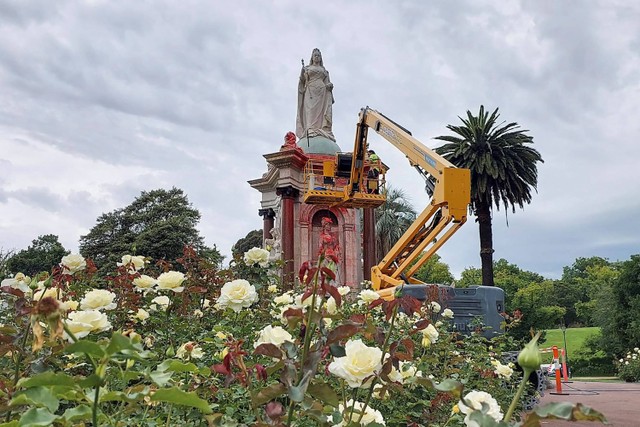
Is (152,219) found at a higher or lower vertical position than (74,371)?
higher

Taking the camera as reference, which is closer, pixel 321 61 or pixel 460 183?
pixel 460 183

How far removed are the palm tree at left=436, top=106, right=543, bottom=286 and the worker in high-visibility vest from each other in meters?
7.46

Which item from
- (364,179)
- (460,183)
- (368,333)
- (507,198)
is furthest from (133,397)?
(507,198)

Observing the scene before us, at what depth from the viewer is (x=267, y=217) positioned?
21438 mm

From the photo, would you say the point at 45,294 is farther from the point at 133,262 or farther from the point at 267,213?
the point at 267,213

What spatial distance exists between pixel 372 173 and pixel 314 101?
6.02m

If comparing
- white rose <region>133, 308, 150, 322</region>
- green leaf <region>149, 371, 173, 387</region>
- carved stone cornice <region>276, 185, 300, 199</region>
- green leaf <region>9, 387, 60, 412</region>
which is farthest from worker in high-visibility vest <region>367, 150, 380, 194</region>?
green leaf <region>9, 387, 60, 412</region>

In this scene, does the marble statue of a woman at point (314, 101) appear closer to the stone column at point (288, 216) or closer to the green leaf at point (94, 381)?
the stone column at point (288, 216)

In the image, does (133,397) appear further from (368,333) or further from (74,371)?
(74,371)

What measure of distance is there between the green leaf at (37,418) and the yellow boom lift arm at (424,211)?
895cm

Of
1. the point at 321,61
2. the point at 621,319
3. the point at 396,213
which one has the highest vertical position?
the point at 321,61

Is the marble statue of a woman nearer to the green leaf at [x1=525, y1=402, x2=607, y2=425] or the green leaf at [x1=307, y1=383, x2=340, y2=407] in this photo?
the green leaf at [x1=307, y1=383, x2=340, y2=407]

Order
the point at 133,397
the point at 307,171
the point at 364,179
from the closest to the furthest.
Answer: the point at 133,397, the point at 364,179, the point at 307,171

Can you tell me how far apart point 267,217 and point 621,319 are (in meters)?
20.1
